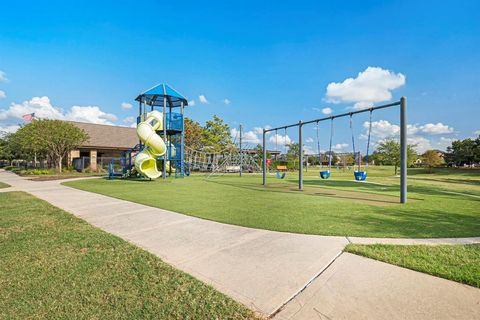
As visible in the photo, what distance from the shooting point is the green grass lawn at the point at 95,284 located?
8.00 ft

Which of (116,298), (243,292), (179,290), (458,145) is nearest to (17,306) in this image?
(116,298)

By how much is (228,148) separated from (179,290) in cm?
3520

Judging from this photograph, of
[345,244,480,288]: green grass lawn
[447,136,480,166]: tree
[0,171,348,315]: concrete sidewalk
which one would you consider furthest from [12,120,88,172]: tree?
[447,136,480,166]: tree

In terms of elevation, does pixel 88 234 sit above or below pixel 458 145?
below

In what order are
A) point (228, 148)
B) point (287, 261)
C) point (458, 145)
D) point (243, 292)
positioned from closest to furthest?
point (243, 292) < point (287, 261) < point (228, 148) < point (458, 145)

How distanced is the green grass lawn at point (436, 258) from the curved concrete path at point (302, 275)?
0.16 metres

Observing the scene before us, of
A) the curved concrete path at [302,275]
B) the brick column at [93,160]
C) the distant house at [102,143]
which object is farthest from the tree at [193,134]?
the curved concrete path at [302,275]

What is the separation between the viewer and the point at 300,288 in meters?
2.79

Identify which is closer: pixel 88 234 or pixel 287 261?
pixel 287 261

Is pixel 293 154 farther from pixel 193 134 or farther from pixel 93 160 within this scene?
pixel 93 160

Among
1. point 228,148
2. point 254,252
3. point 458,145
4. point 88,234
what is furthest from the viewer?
point 458,145

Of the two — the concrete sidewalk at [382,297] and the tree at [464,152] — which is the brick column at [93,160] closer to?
the concrete sidewalk at [382,297]

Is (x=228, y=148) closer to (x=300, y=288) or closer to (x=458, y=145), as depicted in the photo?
(x=300, y=288)

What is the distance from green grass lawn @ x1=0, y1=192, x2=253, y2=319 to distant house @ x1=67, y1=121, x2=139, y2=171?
30.4 metres
